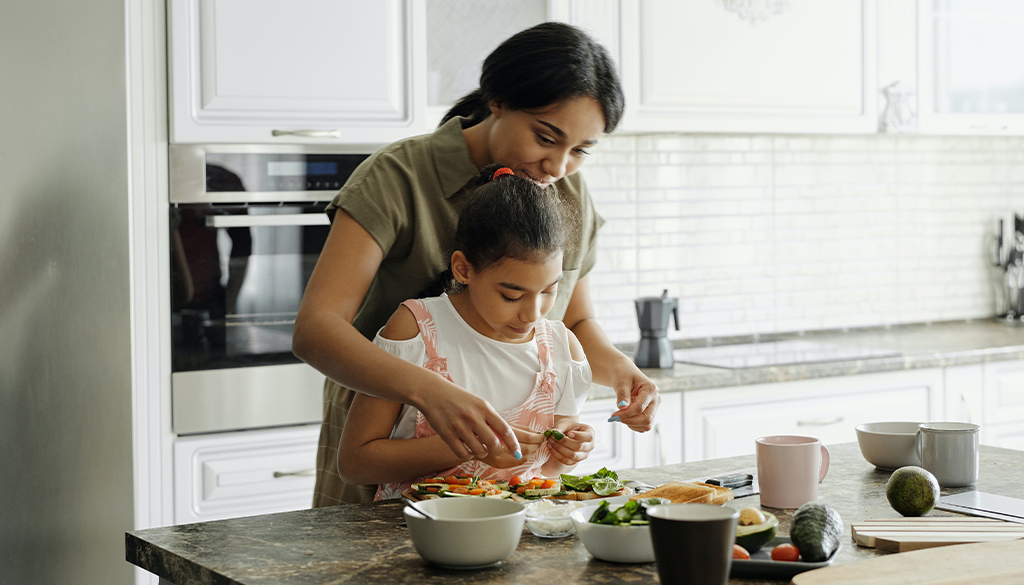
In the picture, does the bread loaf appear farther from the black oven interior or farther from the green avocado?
the black oven interior

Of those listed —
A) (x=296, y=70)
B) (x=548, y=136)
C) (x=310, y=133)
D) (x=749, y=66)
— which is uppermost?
(x=749, y=66)

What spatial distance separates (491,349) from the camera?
1.64 meters

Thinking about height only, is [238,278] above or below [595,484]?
above

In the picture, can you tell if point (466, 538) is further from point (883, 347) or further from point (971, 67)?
point (971, 67)

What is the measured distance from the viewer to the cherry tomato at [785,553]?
1.10 metres

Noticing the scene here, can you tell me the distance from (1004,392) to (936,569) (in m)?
2.73

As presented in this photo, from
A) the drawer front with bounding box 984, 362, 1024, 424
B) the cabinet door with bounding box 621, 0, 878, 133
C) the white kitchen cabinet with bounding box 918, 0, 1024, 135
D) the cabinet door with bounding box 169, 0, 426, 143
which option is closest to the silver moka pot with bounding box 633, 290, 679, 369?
the cabinet door with bounding box 621, 0, 878, 133

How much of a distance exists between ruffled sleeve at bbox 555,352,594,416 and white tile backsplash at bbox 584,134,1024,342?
185cm

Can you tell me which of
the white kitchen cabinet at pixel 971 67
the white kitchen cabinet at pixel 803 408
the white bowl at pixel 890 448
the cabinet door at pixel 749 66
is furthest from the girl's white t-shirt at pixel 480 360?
the white kitchen cabinet at pixel 971 67

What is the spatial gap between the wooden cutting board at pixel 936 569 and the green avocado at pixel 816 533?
1.4 inches

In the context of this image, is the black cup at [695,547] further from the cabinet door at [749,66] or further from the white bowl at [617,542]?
the cabinet door at [749,66]

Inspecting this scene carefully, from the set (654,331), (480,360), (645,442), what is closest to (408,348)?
(480,360)

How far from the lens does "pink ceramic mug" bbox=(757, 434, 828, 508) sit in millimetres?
1361

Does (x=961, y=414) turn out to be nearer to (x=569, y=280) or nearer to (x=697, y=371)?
(x=697, y=371)
